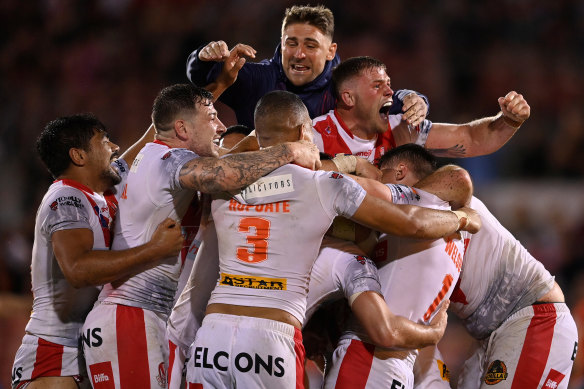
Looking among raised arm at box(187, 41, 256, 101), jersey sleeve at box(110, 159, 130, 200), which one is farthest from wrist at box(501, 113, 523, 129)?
jersey sleeve at box(110, 159, 130, 200)

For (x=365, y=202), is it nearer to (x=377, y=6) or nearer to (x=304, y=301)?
(x=304, y=301)

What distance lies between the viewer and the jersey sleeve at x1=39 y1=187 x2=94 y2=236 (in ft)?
18.5

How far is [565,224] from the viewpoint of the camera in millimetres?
11602

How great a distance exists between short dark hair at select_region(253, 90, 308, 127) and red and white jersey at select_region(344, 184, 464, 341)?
0.86m

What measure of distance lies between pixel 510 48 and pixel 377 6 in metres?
2.42

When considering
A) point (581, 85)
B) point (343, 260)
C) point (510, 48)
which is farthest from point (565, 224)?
point (343, 260)

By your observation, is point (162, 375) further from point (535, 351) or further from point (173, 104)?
point (535, 351)

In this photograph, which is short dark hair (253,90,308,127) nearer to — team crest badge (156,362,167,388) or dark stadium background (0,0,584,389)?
team crest badge (156,362,167,388)

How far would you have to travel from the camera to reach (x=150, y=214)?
5.66 meters

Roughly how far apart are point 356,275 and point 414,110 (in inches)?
62.3

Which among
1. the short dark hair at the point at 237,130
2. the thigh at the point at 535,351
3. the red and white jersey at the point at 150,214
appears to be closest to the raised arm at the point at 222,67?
the short dark hair at the point at 237,130

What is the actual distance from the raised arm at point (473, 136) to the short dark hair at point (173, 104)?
2.16 m

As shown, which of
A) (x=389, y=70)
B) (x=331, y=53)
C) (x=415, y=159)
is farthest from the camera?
(x=389, y=70)

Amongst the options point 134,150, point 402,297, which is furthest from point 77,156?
point 402,297
